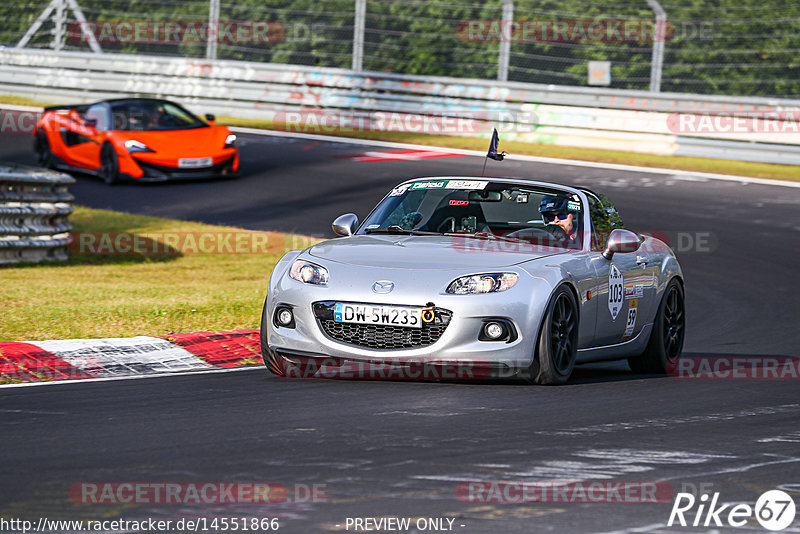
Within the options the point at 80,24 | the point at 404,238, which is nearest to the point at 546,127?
the point at 80,24

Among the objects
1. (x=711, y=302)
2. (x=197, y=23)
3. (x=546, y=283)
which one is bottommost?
(x=711, y=302)

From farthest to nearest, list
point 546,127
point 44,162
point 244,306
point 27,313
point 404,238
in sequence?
1. point 546,127
2. point 44,162
3. point 244,306
4. point 27,313
5. point 404,238

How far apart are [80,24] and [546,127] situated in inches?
442

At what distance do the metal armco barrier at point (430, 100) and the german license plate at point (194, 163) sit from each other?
6404mm

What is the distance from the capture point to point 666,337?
9539mm

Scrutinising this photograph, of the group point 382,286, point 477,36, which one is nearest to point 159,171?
point 477,36

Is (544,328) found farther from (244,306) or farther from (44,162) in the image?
(44,162)

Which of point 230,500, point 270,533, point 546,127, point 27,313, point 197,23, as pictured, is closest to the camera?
point 270,533

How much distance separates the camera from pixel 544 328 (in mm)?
7590

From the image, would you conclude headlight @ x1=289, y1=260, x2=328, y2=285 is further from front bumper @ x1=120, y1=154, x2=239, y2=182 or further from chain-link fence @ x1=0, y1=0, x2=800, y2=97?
chain-link fence @ x1=0, y1=0, x2=800, y2=97

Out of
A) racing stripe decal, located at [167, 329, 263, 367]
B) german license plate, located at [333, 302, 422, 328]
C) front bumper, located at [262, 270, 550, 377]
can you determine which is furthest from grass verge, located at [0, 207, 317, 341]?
german license plate, located at [333, 302, 422, 328]

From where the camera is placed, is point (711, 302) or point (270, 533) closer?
point (270, 533)

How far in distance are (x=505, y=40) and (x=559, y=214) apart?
1655 cm

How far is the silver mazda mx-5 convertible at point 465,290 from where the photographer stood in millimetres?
7477
